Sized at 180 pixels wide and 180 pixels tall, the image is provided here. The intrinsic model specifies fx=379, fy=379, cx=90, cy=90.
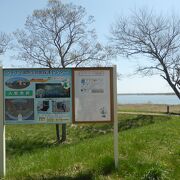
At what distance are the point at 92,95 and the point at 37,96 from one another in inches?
39.6

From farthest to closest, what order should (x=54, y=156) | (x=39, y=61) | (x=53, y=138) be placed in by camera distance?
(x=39, y=61), (x=53, y=138), (x=54, y=156)

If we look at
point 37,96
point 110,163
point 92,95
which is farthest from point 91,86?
point 110,163

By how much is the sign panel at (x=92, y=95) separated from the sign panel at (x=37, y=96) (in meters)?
0.17

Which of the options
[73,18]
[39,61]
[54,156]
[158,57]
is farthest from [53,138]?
[54,156]

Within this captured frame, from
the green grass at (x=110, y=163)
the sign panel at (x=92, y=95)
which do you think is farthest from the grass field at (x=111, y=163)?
the sign panel at (x=92, y=95)

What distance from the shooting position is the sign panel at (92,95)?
22.8 feet

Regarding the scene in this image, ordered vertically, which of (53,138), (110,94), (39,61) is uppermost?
(39,61)

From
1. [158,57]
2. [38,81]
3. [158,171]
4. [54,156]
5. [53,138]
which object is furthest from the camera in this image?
[158,57]

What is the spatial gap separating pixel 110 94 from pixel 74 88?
0.67 meters

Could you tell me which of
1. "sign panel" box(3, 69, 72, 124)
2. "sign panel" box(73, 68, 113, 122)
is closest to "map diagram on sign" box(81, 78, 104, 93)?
"sign panel" box(73, 68, 113, 122)

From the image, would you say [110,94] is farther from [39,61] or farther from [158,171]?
[39,61]

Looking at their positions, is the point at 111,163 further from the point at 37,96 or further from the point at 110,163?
the point at 37,96

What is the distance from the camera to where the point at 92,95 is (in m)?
6.98

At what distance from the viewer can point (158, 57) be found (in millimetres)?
39469
